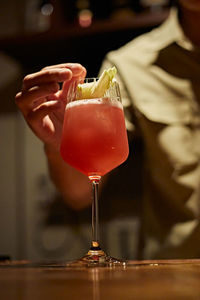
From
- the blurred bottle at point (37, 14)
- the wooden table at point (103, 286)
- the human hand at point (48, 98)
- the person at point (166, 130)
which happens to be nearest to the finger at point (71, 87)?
the human hand at point (48, 98)

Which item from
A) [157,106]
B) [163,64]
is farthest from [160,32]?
[157,106]

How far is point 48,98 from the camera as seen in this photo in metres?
1.12

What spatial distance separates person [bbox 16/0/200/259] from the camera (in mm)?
1562

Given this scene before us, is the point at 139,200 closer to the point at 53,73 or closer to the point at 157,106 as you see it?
the point at 157,106

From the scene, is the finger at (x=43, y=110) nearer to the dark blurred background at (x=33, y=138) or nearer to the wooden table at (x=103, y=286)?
the wooden table at (x=103, y=286)

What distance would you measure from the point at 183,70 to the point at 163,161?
0.37 m

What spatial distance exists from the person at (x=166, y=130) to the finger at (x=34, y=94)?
1.16ft

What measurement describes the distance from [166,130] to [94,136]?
90 centimetres

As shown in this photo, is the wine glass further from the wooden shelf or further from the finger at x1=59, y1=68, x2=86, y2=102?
the wooden shelf

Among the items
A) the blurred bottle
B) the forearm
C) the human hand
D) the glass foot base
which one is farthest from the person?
the blurred bottle

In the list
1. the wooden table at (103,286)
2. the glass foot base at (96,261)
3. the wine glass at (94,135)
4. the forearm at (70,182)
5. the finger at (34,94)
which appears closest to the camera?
the wooden table at (103,286)

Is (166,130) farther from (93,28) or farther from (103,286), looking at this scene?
(103,286)

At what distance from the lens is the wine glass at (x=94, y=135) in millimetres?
858

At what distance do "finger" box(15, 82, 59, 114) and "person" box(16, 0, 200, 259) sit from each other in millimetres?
352
